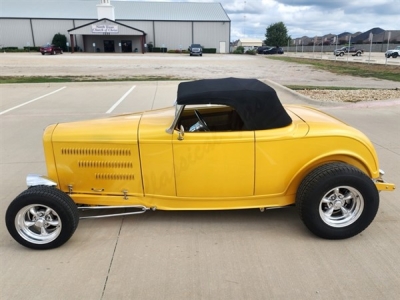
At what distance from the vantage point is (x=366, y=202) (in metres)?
3.12

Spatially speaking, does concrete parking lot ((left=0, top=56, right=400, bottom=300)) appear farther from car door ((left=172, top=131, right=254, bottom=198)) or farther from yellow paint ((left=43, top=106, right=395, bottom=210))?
car door ((left=172, top=131, right=254, bottom=198))

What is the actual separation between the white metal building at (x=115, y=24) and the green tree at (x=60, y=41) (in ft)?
4.22

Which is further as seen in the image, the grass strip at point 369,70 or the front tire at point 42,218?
the grass strip at point 369,70

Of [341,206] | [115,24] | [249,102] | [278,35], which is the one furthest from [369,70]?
[278,35]

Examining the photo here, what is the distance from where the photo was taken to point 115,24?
6166 cm

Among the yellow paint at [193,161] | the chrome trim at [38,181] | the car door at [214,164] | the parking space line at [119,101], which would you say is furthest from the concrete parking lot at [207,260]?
the parking space line at [119,101]

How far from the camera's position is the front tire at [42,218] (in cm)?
300

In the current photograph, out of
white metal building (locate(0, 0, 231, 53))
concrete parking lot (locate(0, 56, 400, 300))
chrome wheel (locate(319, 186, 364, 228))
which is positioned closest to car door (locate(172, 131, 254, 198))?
concrete parking lot (locate(0, 56, 400, 300))

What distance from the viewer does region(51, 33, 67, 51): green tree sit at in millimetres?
62625

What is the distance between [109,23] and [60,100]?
55.5 metres

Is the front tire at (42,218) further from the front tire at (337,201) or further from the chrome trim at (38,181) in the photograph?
the front tire at (337,201)

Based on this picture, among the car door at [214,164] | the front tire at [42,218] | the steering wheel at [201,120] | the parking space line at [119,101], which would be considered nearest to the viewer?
the front tire at [42,218]

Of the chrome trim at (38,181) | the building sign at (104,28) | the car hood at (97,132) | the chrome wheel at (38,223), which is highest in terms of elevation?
the building sign at (104,28)

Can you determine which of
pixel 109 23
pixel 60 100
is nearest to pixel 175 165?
pixel 60 100
